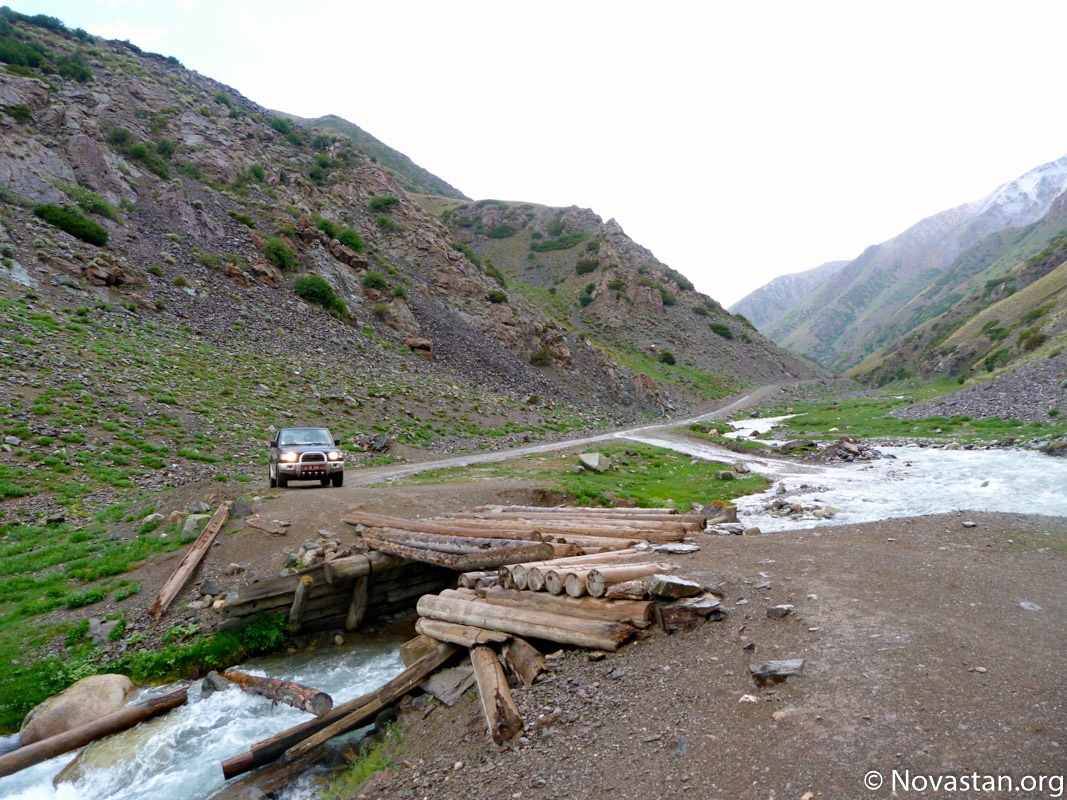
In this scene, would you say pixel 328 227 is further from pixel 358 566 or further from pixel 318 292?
pixel 358 566

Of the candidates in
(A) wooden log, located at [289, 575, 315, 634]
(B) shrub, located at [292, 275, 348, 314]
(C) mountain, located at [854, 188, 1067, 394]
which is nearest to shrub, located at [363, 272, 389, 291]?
(B) shrub, located at [292, 275, 348, 314]

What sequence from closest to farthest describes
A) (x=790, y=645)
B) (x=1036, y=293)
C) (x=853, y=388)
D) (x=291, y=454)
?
1. (x=790, y=645)
2. (x=291, y=454)
3. (x=1036, y=293)
4. (x=853, y=388)

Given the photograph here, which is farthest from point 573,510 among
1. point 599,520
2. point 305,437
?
point 305,437

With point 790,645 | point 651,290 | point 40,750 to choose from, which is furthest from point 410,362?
point 651,290

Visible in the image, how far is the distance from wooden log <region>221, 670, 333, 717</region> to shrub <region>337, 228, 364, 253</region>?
1779 inches

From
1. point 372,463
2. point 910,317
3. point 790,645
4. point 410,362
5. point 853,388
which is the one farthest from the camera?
point 910,317

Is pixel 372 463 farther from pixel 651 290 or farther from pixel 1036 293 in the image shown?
pixel 1036 293

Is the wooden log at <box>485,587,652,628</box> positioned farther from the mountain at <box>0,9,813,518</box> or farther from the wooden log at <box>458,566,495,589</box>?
the mountain at <box>0,9,813,518</box>

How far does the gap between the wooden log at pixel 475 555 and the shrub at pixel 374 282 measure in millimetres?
37516

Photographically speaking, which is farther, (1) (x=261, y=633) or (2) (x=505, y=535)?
(2) (x=505, y=535)

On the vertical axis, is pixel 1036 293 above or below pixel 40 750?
above

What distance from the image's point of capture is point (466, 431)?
3247 cm

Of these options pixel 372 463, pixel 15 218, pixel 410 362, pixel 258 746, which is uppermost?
pixel 15 218

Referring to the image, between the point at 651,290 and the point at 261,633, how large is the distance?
80988 millimetres
